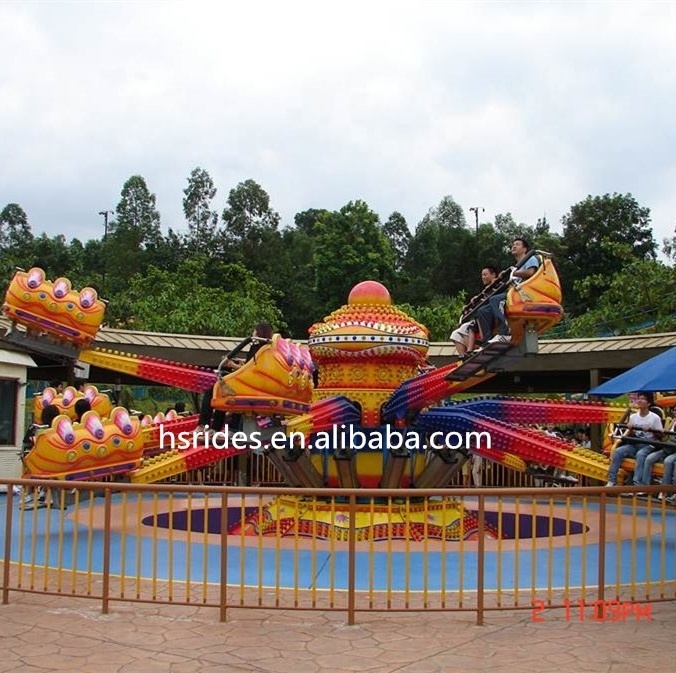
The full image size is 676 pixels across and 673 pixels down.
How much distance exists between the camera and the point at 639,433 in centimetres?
970

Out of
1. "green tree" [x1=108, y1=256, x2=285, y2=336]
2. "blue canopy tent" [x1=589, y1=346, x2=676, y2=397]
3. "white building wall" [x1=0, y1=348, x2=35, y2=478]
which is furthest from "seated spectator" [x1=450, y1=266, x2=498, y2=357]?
"green tree" [x1=108, y1=256, x2=285, y2=336]

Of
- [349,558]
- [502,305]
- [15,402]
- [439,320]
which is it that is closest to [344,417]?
[502,305]

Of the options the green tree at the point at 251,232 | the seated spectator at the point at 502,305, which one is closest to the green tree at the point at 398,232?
the green tree at the point at 251,232

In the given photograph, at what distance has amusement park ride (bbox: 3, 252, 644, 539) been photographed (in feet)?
26.4

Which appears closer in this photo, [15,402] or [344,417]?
[344,417]

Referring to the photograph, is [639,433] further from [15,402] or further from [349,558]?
[15,402]

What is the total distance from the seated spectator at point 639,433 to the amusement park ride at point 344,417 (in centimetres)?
14

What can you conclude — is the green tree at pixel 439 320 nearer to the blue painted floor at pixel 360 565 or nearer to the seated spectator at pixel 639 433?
the seated spectator at pixel 639 433

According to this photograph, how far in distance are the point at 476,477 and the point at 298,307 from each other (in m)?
25.5

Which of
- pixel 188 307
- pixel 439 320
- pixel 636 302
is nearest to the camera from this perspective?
pixel 636 302

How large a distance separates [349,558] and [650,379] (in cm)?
287

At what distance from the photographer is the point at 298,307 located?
3950cm
